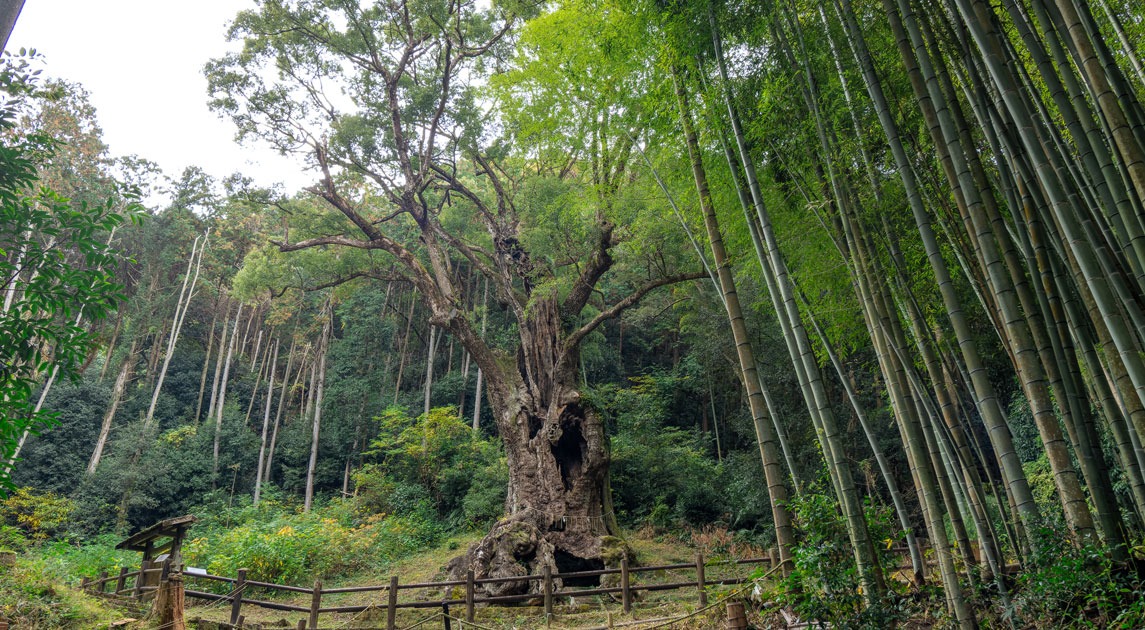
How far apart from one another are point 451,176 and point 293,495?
28.7ft

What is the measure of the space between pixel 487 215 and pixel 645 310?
494 centimetres

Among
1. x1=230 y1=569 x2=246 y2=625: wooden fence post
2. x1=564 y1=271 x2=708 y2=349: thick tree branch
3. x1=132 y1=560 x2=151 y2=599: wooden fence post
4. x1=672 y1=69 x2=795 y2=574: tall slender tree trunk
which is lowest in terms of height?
x1=230 y1=569 x2=246 y2=625: wooden fence post

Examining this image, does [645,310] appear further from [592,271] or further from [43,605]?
[43,605]

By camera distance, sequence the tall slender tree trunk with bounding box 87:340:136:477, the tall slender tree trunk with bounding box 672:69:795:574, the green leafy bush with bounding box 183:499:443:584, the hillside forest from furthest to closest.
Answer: the tall slender tree trunk with bounding box 87:340:136:477 → the green leafy bush with bounding box 183:499:443:584 → the tall slender tree trunk with bounding box 672:69:795:574 → the hillside forest

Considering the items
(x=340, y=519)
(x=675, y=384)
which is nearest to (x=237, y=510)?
Result: (x=340, y=519)

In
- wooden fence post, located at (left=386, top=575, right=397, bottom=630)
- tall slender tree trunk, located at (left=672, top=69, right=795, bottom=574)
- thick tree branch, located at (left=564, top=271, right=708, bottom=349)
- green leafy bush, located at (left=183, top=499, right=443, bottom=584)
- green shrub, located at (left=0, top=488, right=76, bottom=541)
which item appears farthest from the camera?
green shrub, located at (left=0, top=488, right=76, bottom=541)

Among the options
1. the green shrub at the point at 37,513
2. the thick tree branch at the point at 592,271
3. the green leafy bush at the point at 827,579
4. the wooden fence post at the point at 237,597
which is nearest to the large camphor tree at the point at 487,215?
the thick tree branch at the point at 592,271

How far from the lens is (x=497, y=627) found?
5.82 meters

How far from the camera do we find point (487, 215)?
9648mm

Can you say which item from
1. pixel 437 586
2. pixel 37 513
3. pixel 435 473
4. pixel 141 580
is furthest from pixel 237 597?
pixel 37 513

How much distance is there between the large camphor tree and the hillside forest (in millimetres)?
60

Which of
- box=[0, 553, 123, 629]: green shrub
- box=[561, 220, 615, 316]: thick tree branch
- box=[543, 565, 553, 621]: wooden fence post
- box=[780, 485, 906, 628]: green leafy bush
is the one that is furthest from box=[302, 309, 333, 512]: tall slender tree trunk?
box=[780, 485, 906, 628]: green leafy bush

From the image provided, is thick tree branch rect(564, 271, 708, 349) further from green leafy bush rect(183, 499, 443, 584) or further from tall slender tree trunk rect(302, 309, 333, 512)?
tall slender tree trunk rect(302, 309, 333, 512)

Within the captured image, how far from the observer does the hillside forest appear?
221cm
